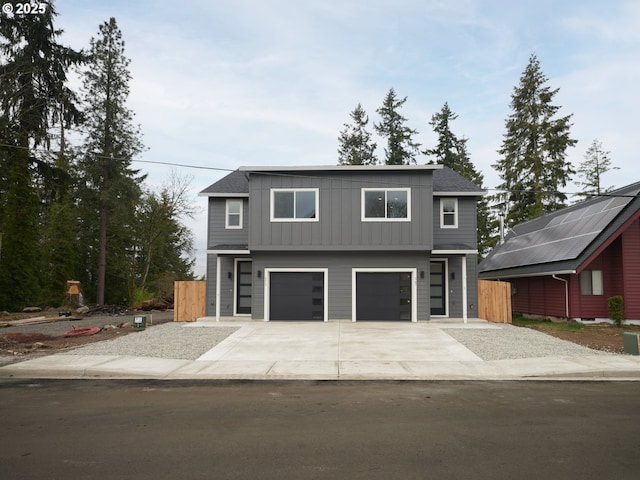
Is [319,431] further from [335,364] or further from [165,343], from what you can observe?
[165,343]

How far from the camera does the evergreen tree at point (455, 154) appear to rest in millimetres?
47500

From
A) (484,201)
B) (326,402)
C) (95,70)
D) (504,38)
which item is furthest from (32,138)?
(484,201)

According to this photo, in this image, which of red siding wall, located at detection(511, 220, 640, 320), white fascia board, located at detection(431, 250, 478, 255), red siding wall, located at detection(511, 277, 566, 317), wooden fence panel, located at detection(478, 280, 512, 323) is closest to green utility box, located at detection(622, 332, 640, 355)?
red siding wall, located at detection(511, 220, 640, 320)

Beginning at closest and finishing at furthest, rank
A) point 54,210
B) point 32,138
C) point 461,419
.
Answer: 1. point 461,419
2. point 32,138
3. point 54,210

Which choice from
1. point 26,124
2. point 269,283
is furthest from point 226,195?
point 26,124

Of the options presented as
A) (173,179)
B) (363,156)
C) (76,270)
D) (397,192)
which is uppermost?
(363,156)

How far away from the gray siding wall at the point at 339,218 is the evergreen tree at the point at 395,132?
28311mm

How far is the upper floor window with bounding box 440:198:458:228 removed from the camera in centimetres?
2161

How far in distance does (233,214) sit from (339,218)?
5540 millimetres

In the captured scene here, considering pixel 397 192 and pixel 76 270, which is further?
pixel 76 270

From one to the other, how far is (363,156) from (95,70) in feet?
84.7

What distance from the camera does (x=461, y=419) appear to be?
668 centimetres

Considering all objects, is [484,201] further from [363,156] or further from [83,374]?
[83,374]

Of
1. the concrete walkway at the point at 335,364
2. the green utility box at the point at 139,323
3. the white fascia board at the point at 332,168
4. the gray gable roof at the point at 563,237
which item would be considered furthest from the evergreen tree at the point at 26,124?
the gray gable roof at the point at 563,237
